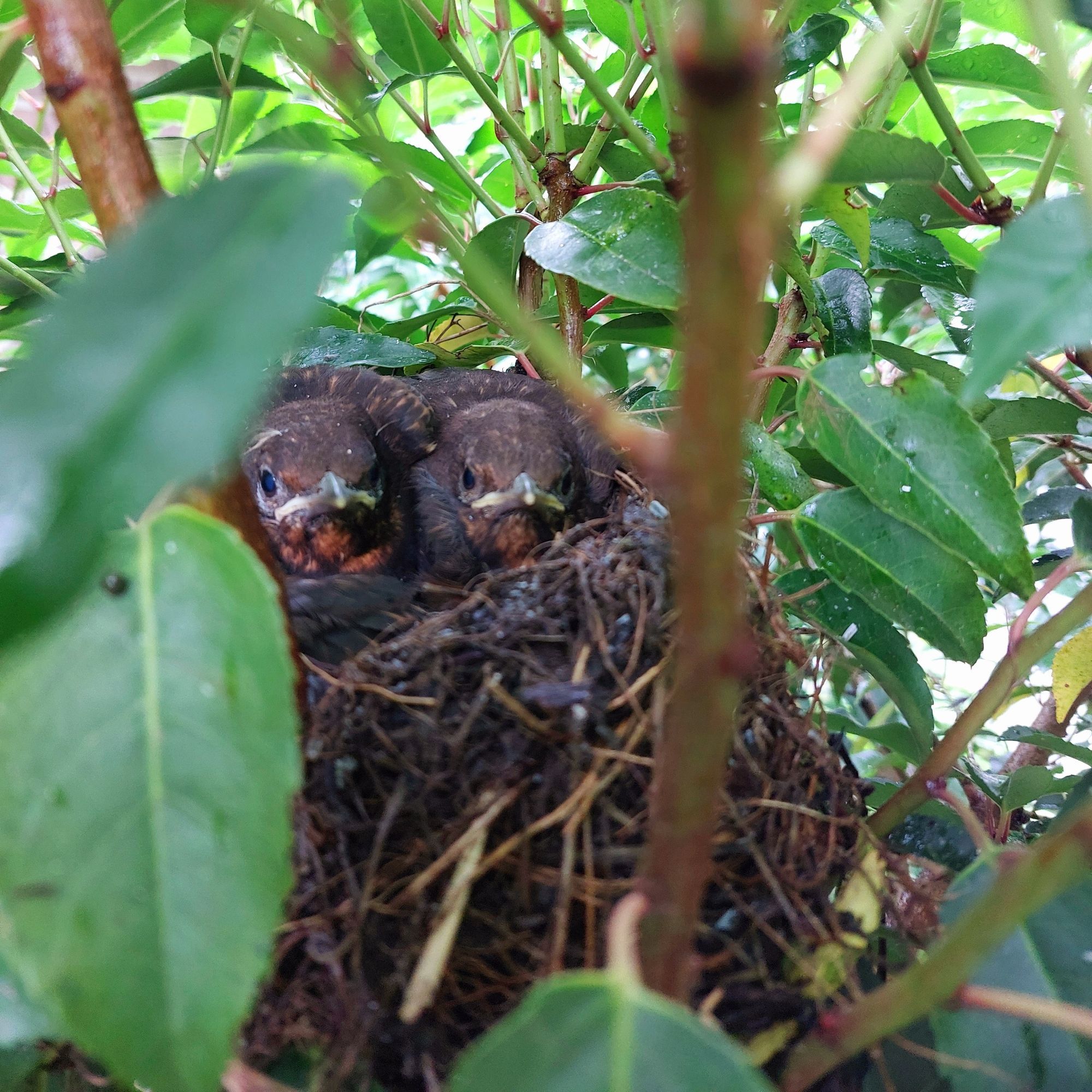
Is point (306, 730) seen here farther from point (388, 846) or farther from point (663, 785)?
point (663, 785)

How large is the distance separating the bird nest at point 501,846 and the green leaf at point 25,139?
1118mm

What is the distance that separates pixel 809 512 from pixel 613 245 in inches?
12.0

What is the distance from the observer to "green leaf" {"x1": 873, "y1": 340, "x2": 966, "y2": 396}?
122 centimetres

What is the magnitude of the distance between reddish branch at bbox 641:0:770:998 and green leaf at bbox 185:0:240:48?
1063 mm

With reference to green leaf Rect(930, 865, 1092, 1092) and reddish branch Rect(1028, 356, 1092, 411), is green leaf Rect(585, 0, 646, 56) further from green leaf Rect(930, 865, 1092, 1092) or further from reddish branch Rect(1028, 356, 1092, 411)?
green leaf Rect(930, 865, 1092, 1092)

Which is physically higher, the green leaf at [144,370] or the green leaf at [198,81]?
the green leaf at [198,81]

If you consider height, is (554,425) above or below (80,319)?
below

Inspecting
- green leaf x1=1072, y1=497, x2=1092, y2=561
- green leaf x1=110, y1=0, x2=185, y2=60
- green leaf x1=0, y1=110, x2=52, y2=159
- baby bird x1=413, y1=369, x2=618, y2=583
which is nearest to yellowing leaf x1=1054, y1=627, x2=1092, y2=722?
green leaf x1=1072, y1=497, x2=1092, y2=561

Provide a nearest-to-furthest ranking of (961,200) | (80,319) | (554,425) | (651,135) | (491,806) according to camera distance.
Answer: (80,319) → (491,806) → (961,200) → (651,135) → (554,425)

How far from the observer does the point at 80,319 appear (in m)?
0.39

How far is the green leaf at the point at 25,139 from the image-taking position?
1417 millimetres

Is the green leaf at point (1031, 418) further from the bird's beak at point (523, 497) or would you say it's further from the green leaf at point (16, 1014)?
the green leaf at point (16, 1014)

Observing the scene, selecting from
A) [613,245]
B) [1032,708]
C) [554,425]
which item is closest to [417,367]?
[554,425]

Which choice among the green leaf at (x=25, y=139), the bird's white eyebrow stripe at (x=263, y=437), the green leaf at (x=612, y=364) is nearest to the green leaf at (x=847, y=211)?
the green leaf at (x=612, y=364)
